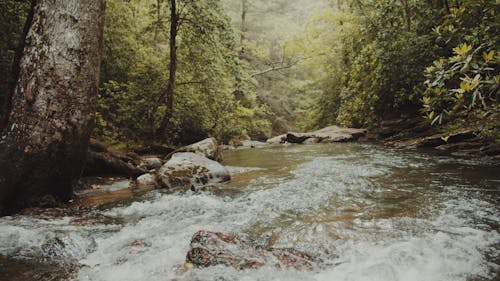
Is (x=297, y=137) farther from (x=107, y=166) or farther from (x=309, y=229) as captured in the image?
(x=309, y=229)

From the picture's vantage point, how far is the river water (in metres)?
2.28

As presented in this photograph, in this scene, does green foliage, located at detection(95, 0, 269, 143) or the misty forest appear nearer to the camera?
the misty forest

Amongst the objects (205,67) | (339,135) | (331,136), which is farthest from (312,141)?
(205,67)

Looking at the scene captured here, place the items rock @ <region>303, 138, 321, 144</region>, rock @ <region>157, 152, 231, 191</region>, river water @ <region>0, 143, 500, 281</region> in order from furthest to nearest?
rock @ <region>303, 138, 321, 144</region>, rock @ <region>157, 152, 231, 191</region>, river water @ <region>0, 143, 500, 281</region>

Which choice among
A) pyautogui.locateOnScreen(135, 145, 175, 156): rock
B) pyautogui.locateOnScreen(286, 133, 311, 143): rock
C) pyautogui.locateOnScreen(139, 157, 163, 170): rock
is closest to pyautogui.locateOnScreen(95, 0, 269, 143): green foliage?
pyautogui.locateOnScreen(135, 145, 175, 156): rock

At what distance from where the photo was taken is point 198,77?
10375 mm

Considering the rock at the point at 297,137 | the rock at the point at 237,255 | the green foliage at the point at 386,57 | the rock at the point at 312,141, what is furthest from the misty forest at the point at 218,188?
the rock at the point at 297,137

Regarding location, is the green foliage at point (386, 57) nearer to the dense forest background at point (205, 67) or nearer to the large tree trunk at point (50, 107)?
the dense forest background at point (205, 67)

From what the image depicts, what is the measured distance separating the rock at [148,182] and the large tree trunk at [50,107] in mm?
1585

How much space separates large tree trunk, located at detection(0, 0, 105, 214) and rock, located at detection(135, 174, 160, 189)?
1.59 meters

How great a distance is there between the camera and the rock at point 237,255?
2312 mm

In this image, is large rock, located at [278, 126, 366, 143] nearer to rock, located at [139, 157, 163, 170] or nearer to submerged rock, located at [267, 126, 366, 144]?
submerged rock, located at [267, 126, 366, 144]

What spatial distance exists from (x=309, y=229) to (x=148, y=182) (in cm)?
374

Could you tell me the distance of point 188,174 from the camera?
5859 mm
